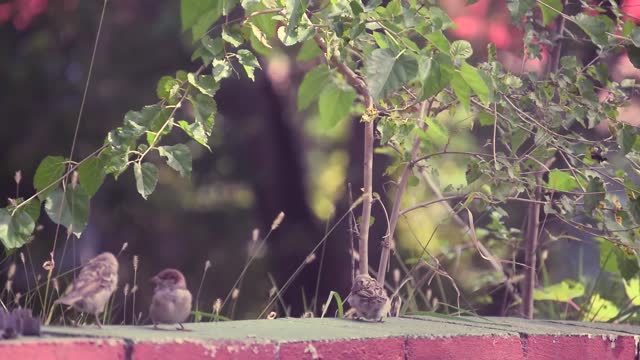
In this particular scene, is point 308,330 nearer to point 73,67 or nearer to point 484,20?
point 484,20

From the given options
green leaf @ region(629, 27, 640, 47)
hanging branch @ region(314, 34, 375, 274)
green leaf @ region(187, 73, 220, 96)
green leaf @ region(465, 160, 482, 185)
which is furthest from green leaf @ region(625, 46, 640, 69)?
green leaf @ region(187, 73, 220, 96)

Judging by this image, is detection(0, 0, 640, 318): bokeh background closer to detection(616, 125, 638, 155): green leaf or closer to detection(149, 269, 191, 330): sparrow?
detection(616, 125, 638, 155): green leaf

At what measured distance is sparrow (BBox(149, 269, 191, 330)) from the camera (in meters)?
3.20

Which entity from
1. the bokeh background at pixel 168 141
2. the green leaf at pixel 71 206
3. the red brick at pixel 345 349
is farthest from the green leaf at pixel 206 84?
the bokeh background at pixel 168 141

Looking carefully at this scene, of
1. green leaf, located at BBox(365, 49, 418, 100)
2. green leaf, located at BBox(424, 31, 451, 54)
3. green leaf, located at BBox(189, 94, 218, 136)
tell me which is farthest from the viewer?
green leaf, located at BBox(189, 94, 218, 136)

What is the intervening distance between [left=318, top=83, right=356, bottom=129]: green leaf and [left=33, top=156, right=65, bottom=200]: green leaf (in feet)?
2.75

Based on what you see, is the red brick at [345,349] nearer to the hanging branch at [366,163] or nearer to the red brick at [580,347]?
the red brick at [580,347]

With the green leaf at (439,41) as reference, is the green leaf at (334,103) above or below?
below

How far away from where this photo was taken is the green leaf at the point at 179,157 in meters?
3.63

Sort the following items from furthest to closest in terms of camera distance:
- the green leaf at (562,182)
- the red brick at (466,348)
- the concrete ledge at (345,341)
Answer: the green leaf at (562,182)
the red brick at (466,348)
the concrete ledge at (345,341)

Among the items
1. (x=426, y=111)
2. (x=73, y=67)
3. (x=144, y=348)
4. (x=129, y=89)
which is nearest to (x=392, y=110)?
(x=426, y=111)

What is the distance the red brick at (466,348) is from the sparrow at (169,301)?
27.6 inches

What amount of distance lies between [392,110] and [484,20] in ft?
13.7

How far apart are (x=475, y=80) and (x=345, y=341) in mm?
860
